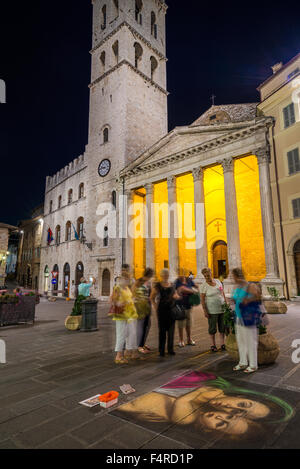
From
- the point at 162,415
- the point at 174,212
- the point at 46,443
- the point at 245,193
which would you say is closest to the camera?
the point at 46,443

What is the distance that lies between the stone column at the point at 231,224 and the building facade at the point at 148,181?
6cm

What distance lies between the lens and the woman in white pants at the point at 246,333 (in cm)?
406

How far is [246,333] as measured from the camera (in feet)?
13.5

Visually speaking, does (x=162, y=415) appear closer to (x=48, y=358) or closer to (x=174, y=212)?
(x=48, y=358)

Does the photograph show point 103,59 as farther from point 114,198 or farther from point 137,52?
point 114,198

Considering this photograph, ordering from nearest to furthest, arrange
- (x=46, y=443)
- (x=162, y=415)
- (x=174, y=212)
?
(x=46, y=443)
(x=162, y=415)
(x=174, y=212)

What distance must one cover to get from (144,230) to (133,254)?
2252 mm

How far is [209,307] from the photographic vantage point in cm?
521

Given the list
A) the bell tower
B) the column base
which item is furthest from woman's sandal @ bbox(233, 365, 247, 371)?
the bell tower

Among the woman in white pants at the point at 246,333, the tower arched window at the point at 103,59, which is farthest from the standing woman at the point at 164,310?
the tower arched window at the point at 103,59

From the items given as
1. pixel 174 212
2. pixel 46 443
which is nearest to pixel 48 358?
pixel 46 443

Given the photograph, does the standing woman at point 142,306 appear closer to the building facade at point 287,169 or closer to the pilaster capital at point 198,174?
the building facade at point 287,169

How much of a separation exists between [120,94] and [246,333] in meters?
25.8

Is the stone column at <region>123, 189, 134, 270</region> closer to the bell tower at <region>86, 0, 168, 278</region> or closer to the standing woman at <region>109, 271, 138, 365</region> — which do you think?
the bell tower at <region>86, 0, 168, 278</region>
